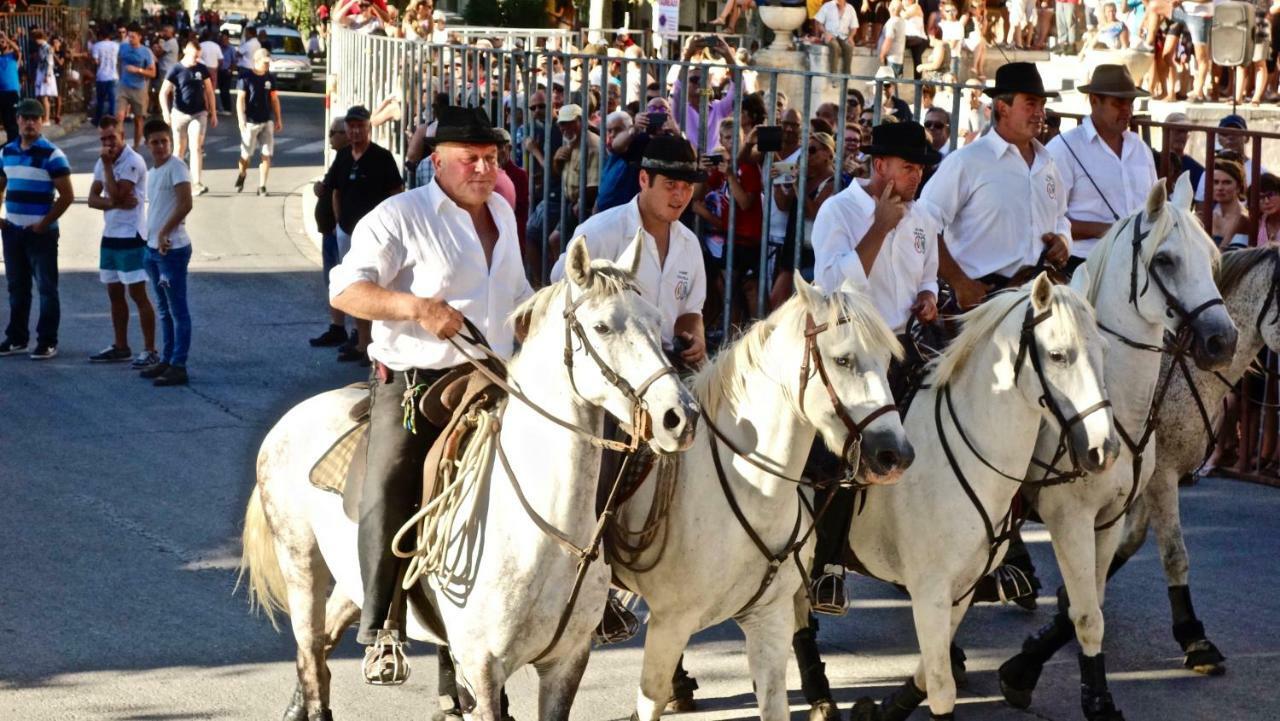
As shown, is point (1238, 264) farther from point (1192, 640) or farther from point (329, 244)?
point (329, 244)

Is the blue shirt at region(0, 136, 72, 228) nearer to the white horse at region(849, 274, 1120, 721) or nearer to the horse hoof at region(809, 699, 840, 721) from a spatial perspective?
the horse hoof at region(809, 699, 840, 721)

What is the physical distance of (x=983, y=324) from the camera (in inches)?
257

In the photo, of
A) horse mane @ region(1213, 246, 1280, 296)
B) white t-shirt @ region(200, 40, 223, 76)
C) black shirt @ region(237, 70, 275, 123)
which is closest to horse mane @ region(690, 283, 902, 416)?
horse mane @ region(1213, 246, 1280, 296)

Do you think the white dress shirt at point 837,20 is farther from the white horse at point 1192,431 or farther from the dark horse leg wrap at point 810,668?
the dark horse leg wrap at point 810,668

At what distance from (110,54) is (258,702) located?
29.9 m

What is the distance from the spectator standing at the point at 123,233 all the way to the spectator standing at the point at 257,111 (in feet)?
33.9

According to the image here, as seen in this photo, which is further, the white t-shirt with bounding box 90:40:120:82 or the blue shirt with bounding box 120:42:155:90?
the white t-shirt with bounding box 90:40:120:82

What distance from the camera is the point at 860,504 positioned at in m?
6.77

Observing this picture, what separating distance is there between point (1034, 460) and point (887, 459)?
161 centimetres

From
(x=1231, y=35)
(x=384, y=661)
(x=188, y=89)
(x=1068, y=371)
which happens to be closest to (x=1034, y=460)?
(x=1068, y=371)

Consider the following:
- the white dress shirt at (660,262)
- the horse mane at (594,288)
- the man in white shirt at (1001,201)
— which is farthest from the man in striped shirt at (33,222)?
the horse mane at (594,288)

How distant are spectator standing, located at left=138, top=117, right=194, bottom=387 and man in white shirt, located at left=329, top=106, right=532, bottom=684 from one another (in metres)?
8.23

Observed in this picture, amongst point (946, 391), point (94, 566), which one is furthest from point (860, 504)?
point (94, 566)

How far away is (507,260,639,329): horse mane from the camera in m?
5.09
